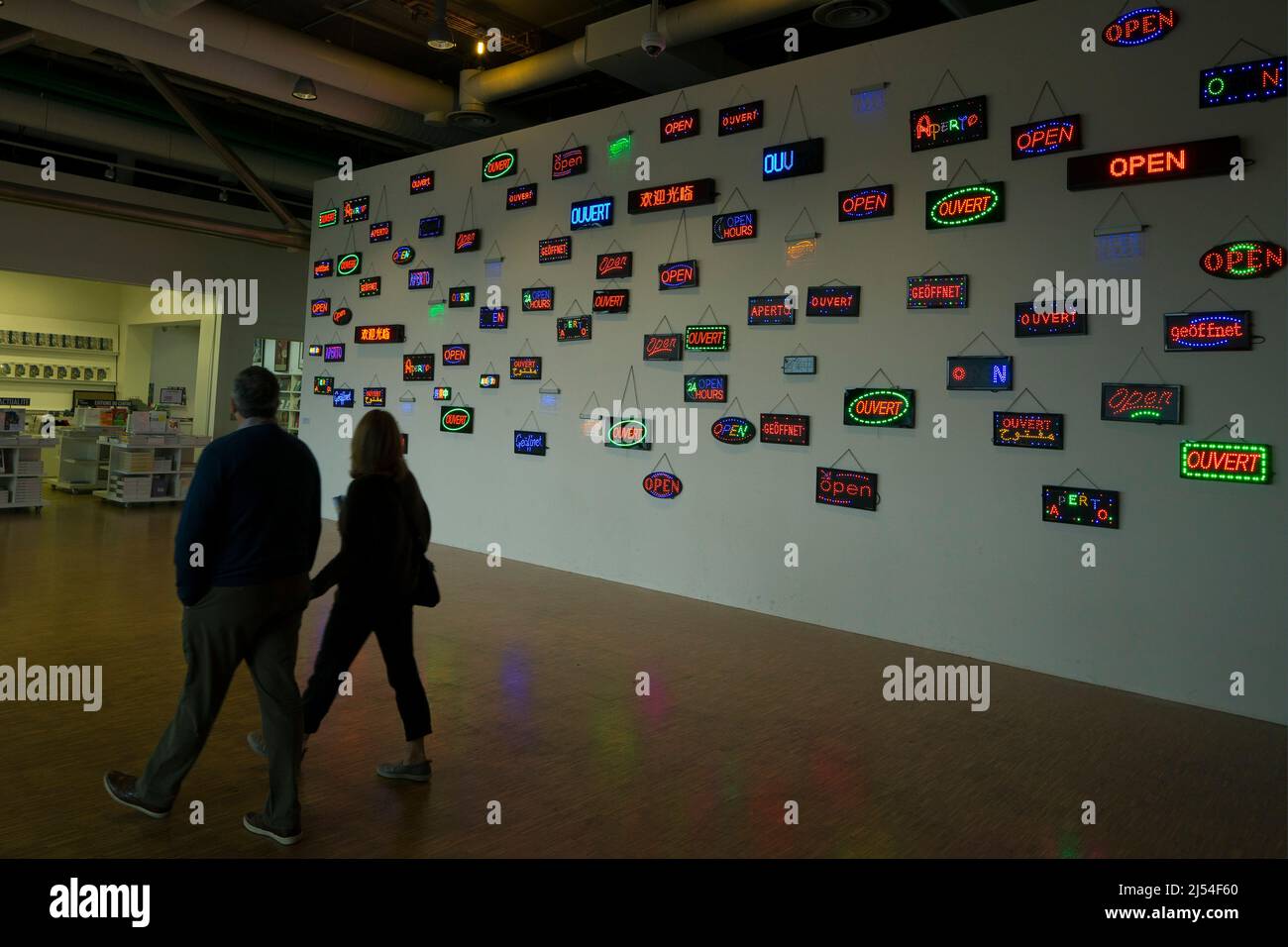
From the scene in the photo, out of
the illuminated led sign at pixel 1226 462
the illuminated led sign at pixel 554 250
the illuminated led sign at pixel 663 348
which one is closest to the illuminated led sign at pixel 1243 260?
the illuminated led sign at pixel 1226 462

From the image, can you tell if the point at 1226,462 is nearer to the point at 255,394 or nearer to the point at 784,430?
the point at 784,430

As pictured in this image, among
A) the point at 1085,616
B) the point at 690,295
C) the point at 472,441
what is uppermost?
the point at 690,295

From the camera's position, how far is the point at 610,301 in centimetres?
840

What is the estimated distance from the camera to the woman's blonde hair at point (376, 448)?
11.6ft

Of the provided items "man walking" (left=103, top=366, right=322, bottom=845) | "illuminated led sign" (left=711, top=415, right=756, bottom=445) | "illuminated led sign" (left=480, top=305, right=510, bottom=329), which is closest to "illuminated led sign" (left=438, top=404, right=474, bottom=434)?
"illuminated led sign" (left=480, top=305, right=510, bottom=329)

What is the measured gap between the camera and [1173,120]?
5.52 metres

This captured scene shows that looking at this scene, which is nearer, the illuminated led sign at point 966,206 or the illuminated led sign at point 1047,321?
the illuminated led sign at point 1047,321

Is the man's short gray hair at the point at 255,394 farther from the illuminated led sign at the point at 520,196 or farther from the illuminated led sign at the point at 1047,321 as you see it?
the illuminated led sign at the point at 520,196

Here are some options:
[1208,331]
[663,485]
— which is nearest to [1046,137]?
[1208,331]

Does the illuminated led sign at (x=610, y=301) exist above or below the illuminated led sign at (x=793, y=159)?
below

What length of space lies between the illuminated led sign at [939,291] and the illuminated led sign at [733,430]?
159 cm
